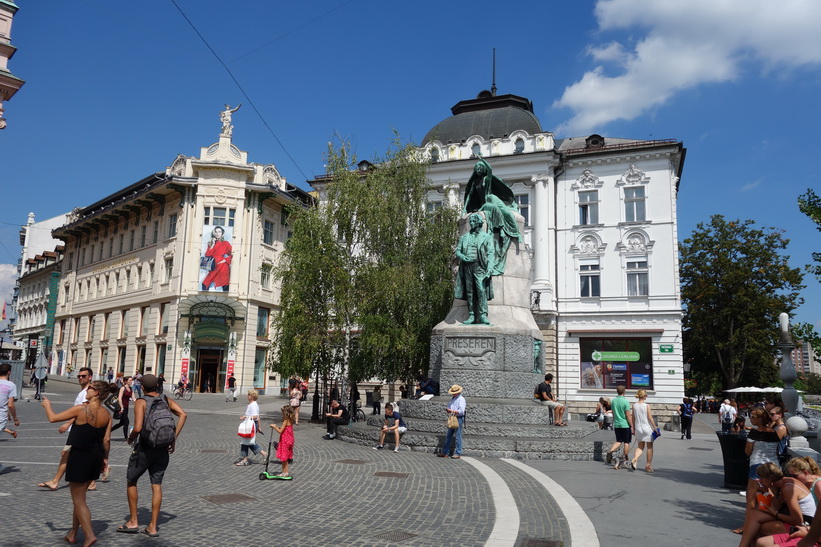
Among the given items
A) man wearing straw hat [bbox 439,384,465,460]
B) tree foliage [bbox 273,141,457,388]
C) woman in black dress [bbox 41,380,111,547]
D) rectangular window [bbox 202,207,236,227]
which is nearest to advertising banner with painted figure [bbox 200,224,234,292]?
rectangular window [bbox 202,207,236,227]

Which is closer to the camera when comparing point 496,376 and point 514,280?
point 496,376

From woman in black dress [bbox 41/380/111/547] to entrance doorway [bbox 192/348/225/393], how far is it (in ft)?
108

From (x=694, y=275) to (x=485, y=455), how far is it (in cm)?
3268

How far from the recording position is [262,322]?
40312 millimetres

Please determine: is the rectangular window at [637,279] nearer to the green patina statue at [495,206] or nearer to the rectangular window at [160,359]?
the green patina statue at [495,206]

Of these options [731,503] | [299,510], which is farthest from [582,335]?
[299,510]

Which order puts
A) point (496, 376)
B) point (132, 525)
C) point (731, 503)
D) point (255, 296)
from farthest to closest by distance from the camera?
point (255, 296) → point (496, 376) → point (731, 503) → point (132, 525)

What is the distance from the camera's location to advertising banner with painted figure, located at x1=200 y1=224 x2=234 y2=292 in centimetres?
3744

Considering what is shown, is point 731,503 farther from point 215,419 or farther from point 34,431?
point 215,419

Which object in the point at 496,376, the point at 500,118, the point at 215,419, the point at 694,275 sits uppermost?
the point at 500,118

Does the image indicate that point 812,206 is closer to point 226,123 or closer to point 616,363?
point 616,363

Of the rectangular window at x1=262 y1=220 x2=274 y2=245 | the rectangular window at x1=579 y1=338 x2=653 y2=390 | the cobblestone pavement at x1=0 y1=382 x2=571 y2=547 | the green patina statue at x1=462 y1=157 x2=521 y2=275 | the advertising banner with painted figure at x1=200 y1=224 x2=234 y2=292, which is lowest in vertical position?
the cobblestone pavement at x1=0 y1=382 x2=571 y2=547

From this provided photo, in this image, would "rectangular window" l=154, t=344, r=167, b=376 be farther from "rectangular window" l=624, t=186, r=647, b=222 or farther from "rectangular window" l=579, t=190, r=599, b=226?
"rectangular window" l=624, t=186, r=647, b=222

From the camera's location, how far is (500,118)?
3559 centimetres
